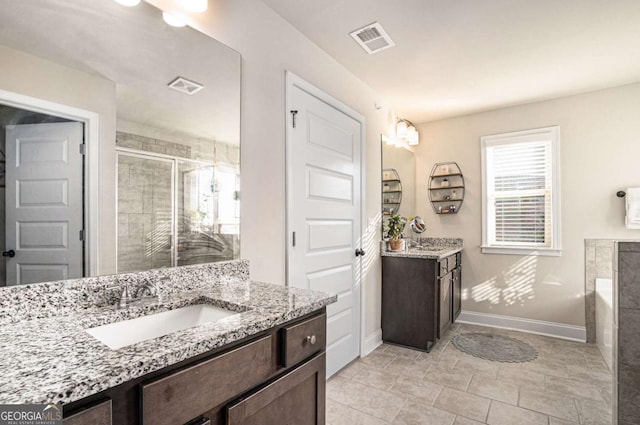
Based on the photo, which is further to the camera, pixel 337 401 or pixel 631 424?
pixel 337 401

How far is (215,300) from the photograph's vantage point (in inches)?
51.4

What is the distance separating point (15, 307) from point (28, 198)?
1.16 ft

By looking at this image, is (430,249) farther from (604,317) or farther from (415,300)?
(604,317)

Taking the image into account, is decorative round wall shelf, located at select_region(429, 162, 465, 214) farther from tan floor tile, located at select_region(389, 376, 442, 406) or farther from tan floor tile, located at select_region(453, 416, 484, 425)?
tan floor tile, located at select_region(453, 416, 484, 425)

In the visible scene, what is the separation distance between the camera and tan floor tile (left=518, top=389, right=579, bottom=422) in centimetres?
210

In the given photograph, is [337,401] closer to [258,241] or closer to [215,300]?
[258,241]

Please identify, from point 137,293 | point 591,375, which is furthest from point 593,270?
point 137,293

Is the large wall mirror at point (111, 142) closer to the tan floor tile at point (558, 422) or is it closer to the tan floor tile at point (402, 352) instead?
the tan floor tile at point (402, 352)

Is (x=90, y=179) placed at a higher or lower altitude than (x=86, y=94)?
lower

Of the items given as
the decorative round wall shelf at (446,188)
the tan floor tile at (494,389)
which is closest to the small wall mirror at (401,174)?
the decorative round wall shelf at (446,188)

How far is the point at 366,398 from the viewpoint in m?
2.30

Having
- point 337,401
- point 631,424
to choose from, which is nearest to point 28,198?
point 337,401

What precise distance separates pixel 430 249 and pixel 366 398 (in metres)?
2.04

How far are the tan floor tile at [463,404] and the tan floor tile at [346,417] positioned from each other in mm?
506
